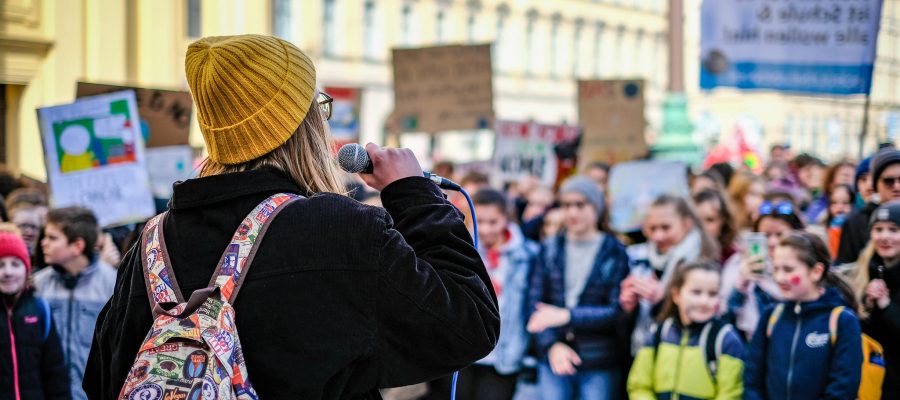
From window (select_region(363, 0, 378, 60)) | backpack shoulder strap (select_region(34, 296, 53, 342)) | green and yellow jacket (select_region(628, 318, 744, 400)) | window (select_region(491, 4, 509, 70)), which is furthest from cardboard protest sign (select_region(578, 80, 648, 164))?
window (select_region(491, 4, 509, 70))

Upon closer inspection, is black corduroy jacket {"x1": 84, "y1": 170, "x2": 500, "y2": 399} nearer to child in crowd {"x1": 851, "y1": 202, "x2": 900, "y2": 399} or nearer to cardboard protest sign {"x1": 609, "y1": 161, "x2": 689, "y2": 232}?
child in crowd {"x1": 851, "y1": 202, "x2": 900, "y2": 399}

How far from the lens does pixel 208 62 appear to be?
1909 millimetres

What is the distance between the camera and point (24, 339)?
439 centimetres

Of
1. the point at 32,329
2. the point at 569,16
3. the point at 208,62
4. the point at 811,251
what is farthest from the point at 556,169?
the point at 569,16

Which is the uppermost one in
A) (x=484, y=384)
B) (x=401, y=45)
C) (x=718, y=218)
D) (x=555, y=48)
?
(x=555, y=48)

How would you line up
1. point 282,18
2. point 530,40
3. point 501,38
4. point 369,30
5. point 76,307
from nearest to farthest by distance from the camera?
point 76,307 < point 282,18 < point 369,30 < point 501,38 < point 530,40

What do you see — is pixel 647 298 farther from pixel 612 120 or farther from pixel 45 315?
pixel 612 120

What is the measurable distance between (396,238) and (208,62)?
479 mm

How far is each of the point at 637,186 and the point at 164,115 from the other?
373 centimetres

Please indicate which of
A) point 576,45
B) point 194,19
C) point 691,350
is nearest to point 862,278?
point 691,350

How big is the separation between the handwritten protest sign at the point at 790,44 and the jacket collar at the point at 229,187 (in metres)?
6.01

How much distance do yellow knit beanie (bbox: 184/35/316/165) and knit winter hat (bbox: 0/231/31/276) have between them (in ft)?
9.50

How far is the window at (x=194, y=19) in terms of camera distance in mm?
22891

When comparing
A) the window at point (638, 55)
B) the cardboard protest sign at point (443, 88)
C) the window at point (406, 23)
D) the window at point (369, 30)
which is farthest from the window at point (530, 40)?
the cardboard protest sign at point (443, 88)
